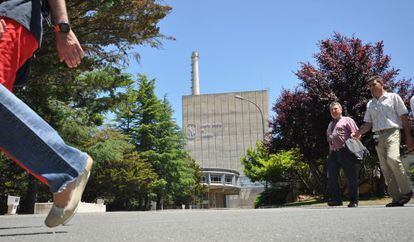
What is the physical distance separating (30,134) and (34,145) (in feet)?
0.17

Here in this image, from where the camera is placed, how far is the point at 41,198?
2952 centimetres

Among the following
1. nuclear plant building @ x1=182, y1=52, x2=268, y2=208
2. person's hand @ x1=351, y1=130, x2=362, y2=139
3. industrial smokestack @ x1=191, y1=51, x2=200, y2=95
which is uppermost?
industrial smokestack @ x1=191, y1=51, x2=200, y2=95

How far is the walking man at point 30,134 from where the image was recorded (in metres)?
2.25

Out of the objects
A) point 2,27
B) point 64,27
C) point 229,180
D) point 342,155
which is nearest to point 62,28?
point 64,27

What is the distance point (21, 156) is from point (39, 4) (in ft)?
2.69

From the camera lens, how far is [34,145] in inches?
89.0

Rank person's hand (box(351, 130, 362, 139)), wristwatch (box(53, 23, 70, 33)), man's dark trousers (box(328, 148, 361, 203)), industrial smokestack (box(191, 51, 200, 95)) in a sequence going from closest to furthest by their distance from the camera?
wristwatch (box(53, 23, 70, 33))
person's hand (box(351, 130, 362, 139))
man's dark trousers (box(328, 148, 361, 203))
industrial smokestack (box(191, 51, 200, 95))

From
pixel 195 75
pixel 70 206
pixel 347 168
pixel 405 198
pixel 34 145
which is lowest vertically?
pixel 70 206

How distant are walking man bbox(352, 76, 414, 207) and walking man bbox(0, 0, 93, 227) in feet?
21.4

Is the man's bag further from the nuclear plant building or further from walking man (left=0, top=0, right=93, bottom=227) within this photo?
the nuclear plant building

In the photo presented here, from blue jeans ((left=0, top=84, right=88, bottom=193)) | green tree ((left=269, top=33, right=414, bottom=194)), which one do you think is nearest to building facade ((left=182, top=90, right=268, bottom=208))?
green tree ((left=269, top=33, right=414, bottom=194))

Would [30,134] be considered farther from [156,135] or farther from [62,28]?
[156,135]

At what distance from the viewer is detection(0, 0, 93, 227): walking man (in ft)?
7.39

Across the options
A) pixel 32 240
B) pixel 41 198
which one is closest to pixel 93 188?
pixel 41 198
